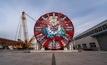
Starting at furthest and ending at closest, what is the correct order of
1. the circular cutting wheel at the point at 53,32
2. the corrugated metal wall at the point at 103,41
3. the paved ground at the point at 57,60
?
the corrugated metal wall at the point at 103,41
the circular cutting wheel at the point at 53,32
the paved ground at the point at 57,60

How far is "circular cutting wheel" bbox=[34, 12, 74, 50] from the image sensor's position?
82.5 ft

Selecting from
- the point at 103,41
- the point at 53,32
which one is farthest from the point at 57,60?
the point at 103,41

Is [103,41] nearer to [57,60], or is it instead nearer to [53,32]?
[53,32]

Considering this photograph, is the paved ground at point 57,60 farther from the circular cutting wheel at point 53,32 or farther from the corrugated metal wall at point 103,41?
the corrugated metal wall at point 103,41

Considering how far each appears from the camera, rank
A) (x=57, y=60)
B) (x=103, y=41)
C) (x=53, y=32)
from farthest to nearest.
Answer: (x=103, y=41) → (x=53, y=32) → (x=57, y=60)

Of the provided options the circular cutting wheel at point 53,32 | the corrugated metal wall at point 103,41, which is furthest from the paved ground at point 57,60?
the corrugated metal wall at point 103,41

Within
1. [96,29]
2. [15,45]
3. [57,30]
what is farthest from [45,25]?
[15,45]

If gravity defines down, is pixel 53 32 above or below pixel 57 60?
above

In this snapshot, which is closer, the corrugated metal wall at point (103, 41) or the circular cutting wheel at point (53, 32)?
the circular cutting wheel at point (53, 32)

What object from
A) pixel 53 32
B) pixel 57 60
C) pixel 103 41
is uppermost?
pixel 53 32

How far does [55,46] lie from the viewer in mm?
25172

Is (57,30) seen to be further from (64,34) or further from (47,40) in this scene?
(47,40)

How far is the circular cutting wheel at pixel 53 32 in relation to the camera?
25141mm

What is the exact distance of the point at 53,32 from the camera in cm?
2539
